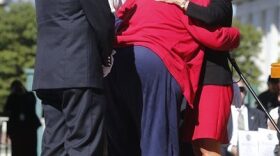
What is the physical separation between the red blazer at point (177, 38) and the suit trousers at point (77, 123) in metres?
0.48

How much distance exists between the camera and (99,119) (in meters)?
4.04

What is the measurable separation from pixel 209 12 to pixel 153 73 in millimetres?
480

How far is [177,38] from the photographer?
4391mm

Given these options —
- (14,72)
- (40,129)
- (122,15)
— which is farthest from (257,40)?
(122,15)

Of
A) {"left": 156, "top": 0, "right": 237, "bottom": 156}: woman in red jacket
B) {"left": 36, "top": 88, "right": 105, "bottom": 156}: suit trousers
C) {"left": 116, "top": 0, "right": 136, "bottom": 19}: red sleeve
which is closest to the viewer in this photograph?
{"left": 36, "top": 88, "right": 105, "bottom": 156}: suit trousers

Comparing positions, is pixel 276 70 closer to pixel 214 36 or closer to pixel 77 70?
pixel 214 36

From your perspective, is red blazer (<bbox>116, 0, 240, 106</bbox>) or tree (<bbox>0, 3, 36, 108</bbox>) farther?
tree (<bbox>0, 3, 36, 108</bbox>)

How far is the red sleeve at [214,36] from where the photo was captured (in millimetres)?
4352

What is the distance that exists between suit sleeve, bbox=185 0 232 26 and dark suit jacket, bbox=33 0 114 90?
527 mm

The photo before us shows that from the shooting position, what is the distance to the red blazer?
4.32 metres

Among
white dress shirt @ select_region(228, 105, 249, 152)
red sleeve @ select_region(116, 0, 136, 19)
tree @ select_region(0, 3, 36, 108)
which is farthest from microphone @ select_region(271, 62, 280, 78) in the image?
tree @ select_region(0, 3, 36, 108)

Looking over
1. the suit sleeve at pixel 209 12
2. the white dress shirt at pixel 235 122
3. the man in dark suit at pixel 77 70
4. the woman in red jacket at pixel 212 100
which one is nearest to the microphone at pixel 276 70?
the woman in red jacket at pixel 212 100

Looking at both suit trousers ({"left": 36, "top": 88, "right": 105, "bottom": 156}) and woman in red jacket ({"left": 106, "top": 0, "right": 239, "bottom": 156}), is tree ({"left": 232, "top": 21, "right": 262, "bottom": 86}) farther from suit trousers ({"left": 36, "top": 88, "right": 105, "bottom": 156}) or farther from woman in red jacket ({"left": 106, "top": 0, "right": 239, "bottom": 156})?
suit trousers ({"left": 36, "top": 88, "right": 105, "bottom": 156})

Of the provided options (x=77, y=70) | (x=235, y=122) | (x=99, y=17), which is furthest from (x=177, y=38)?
(x=235, y=122)
